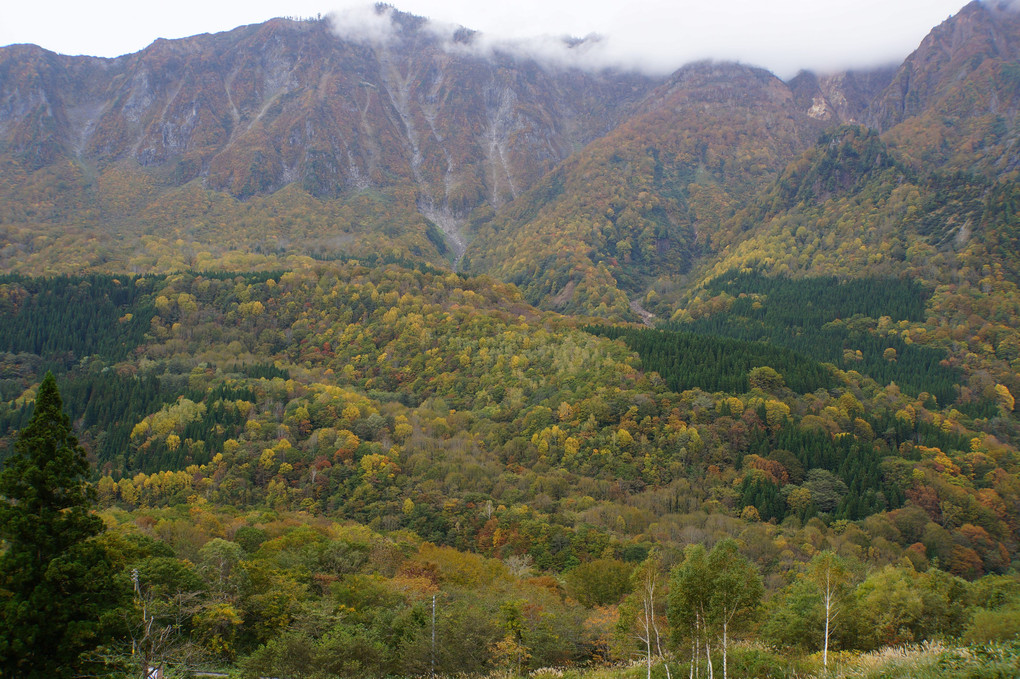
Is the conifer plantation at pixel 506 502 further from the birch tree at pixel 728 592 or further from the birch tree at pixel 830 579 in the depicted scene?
the birch tree at pixel 830 579

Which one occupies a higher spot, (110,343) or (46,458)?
(46,458)

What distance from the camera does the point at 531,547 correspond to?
101 m

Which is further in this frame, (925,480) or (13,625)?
(925,480)

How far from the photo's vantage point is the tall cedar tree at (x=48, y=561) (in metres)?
35.0

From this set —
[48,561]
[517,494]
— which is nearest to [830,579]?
[48,561]

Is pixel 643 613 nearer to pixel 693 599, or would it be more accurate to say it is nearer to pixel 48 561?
pixel 693 599

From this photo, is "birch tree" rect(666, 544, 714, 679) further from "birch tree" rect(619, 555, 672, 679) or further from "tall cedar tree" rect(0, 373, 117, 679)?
"tall cedar tree" rect(0, 373, 117, 679)

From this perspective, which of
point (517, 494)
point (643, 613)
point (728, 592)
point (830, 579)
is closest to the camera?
point (728, 592)

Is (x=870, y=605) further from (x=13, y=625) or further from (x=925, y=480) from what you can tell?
(x=925, y=480)

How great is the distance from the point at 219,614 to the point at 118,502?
7551cm

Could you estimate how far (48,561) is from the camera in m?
36.6

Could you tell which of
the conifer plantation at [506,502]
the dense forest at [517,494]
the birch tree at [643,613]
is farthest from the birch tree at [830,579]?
the birch tree at [643,613]

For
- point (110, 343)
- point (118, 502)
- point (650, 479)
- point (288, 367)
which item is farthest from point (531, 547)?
point (110, 343)

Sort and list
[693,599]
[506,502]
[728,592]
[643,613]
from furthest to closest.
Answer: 1. [506,502]
2. [643,613]
3. [693,599]
4. [728,592]
